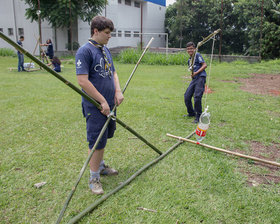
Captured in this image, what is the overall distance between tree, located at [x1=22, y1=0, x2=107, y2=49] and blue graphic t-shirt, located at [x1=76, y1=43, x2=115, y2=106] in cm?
1702

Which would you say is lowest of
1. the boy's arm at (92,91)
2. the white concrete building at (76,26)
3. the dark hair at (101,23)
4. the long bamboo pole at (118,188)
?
the long bamboo pole at (118,188)

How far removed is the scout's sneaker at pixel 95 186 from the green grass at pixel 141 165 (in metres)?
0.06

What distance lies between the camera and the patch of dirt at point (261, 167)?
314 cm

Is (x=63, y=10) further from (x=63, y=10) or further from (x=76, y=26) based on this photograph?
(x=76, y=26)

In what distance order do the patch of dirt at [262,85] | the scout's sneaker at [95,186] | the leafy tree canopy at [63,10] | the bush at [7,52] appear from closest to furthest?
the scout's sneaker at [95,186] → the patch of dirt at [262,85] → the leafy tree canopy at [63,10] → the bush at [7,52]

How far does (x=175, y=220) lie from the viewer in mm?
2426

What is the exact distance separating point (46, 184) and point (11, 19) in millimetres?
23486

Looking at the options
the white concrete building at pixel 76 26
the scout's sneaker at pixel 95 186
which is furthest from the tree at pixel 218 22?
the scout's sneaker at pixel 95 186

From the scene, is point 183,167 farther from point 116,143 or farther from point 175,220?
point 116,143

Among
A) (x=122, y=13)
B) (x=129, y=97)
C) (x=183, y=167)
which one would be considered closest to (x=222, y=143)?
(x=183, y=167)

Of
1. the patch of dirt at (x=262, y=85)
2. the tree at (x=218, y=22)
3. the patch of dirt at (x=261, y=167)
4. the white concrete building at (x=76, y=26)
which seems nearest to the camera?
the patch of dirt at (x=261, y=167)

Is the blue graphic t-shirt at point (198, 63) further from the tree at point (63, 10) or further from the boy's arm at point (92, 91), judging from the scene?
the tree at point (63, 10)

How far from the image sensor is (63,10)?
19156 mm

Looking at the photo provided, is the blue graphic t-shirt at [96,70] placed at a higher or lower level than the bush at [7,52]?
lower
